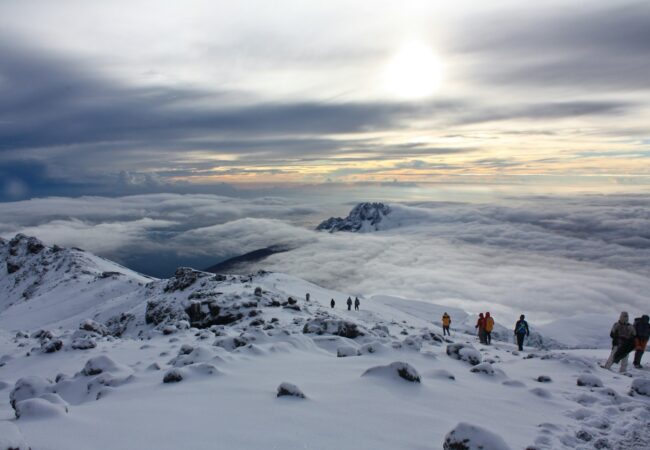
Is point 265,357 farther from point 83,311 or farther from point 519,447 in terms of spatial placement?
point 83,311

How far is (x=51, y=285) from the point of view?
80062 mm

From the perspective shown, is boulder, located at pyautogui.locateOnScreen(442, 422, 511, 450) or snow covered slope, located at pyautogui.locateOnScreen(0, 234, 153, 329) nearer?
boulder, located at pyautogui.locateOnScreen(442, 422, 511, 450)

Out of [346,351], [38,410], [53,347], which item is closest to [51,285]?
[53,347]

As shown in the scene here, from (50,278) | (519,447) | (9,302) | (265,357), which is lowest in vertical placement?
(9,302)

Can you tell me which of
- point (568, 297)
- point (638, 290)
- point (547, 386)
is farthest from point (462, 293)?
point (547, 386)

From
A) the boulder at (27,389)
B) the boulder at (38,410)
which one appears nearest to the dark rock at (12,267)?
the boulder at (27,389)

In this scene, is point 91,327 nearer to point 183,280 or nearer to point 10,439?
point 10,439

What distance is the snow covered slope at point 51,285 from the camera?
58.2 meters

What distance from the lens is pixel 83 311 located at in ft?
193

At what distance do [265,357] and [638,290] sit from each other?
778ft

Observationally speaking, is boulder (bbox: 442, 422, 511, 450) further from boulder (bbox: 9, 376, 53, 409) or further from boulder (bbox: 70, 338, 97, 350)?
boulder (bbox: 70, 338, 97, 350)

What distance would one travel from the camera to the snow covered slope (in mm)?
58169

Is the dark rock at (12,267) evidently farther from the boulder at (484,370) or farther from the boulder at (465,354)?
the boulder at (484,370)

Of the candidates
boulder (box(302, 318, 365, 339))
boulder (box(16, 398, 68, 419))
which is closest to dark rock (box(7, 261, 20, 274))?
boulder (box(302, 318, 365, 339))
